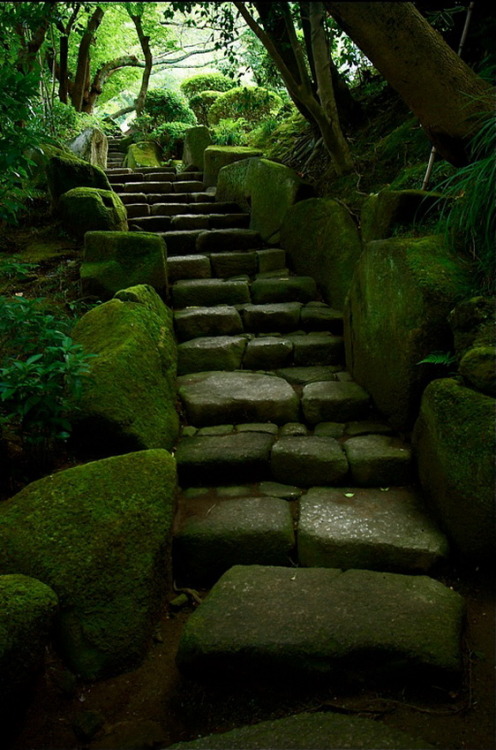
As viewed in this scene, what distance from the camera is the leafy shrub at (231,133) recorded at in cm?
934

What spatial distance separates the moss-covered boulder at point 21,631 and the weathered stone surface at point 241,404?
162 cm

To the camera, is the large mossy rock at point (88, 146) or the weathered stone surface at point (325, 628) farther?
the large mossy rock at point (88, 146)

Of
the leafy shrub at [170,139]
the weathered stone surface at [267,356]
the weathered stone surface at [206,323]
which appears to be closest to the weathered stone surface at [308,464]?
the weathered stone surface at [267,356]

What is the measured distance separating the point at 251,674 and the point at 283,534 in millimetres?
694

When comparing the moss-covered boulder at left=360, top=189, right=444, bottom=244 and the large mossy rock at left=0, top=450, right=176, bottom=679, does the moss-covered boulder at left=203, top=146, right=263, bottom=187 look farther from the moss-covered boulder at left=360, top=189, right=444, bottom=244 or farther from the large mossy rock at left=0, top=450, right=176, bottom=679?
the large mossy rock at left=0, top=450, right=176, bottom=679

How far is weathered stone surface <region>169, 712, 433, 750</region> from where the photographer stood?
1396mm

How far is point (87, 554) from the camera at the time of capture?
1.93 meters

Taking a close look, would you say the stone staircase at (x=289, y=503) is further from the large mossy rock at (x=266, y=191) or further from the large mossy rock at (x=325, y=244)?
the large mossy rock at (x=266, y=191)

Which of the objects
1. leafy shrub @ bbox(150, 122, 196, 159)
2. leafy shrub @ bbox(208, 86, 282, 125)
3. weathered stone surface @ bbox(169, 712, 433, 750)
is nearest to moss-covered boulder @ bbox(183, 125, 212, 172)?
leafy shrub @ bbox(208, 86, 282, 125)

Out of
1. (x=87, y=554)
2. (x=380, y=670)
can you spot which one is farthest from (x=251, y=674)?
(x=87, y=554)

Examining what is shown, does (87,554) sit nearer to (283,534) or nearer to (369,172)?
(283,534)

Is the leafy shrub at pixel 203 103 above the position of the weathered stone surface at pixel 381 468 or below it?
above

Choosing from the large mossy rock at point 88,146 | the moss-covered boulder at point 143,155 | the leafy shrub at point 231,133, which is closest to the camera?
the large mossy rock at point 88,146

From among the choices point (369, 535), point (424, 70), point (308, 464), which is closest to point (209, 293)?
point (308, 464)
